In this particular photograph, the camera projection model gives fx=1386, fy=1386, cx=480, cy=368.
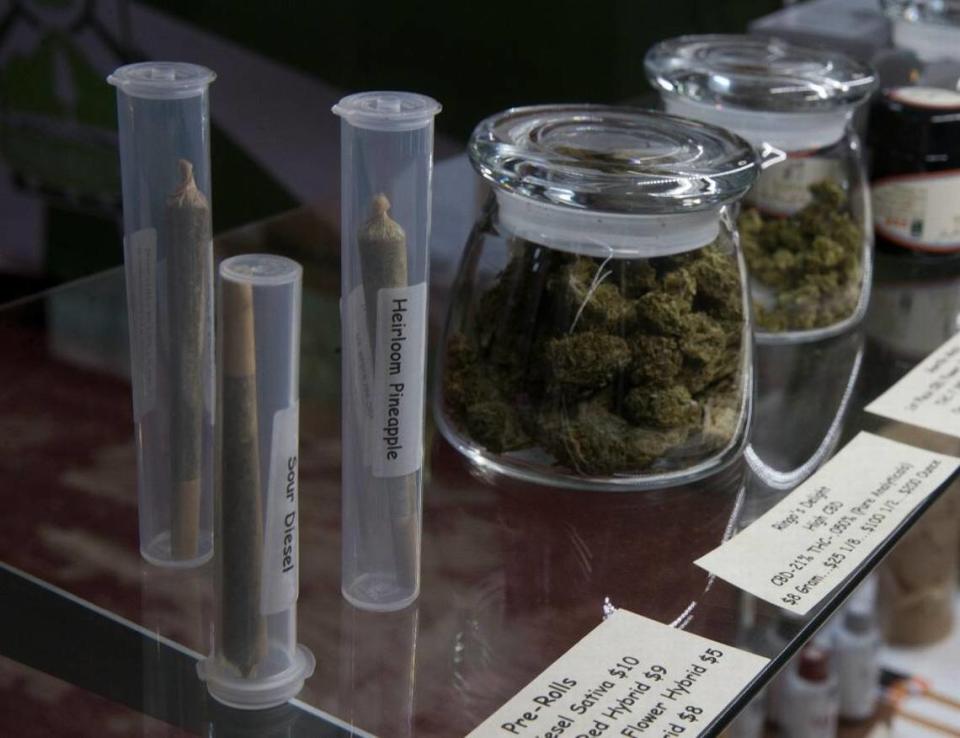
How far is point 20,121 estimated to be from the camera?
2.96 feet

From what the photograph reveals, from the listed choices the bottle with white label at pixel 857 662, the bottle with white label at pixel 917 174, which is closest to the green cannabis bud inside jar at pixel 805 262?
the bottle with white label at pixel 917 174

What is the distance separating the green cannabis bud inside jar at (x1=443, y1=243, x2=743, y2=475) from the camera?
67 cm

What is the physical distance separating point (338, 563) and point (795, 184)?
1.39 feet

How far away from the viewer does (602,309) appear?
67 centimetres

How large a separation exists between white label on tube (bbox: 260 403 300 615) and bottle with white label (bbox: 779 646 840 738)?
874mm

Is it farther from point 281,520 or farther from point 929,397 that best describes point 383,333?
point 929,397

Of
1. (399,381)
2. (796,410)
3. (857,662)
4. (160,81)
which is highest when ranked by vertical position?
(160,81)

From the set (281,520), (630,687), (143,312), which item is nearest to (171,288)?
(143,312)

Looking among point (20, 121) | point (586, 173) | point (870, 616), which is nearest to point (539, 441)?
point (586, 173)

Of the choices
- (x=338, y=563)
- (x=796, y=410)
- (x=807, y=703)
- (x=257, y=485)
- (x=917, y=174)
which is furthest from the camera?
(x=807, y=703)

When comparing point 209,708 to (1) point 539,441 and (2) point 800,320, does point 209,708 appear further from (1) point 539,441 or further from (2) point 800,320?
(2) point 800,320

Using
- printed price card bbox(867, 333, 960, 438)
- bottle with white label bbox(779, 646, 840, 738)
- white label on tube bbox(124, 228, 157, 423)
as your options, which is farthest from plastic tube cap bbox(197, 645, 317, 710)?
bottle with white label bbox(779, 646, 840, 738)

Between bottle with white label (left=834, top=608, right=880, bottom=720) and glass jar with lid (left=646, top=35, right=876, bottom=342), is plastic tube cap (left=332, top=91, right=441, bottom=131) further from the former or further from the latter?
bottle with white label (left=834, top=608, right=880, bottom=720)

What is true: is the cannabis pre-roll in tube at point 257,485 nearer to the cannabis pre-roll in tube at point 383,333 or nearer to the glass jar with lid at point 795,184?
the cannabis pre-roll in tube at point 383,333
